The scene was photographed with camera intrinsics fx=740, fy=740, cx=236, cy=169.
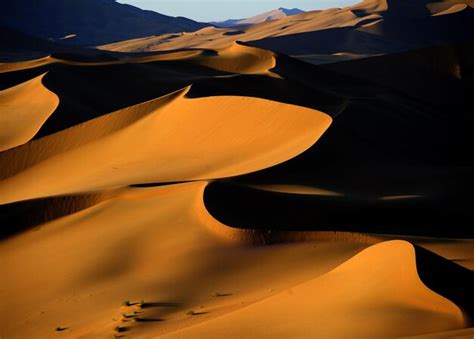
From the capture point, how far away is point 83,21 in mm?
91500

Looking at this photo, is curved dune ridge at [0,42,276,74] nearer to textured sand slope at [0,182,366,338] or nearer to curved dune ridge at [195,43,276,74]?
curved dune ridge at [195,43,276,74]

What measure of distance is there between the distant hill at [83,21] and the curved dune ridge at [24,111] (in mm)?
61522

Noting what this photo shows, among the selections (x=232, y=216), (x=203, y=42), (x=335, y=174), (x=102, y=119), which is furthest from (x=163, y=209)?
(x=203, y=42)

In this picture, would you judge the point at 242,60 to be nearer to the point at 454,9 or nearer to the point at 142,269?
the point at 142,269

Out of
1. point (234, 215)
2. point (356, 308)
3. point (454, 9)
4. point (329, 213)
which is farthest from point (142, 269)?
point (454, 9)

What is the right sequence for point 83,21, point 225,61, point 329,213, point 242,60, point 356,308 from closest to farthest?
point 356,308 < point 329,213 < point 242,60 < point 225,61 < point 83,21

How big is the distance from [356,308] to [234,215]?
11.2 feet

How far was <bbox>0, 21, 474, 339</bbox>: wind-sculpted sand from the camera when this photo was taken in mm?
5504

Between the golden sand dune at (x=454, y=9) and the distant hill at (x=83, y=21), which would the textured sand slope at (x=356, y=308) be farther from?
the distant hill at (x=83, y=21)

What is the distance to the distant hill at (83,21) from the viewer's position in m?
83.8

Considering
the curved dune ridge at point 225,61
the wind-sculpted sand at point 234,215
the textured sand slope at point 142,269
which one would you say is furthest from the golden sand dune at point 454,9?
the textured sand slope at point 142,269

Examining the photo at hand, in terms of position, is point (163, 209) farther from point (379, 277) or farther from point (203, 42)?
point (203, 42)

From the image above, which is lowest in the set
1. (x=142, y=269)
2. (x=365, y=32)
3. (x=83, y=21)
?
(x=365, y=32)

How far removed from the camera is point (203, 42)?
6356cm
